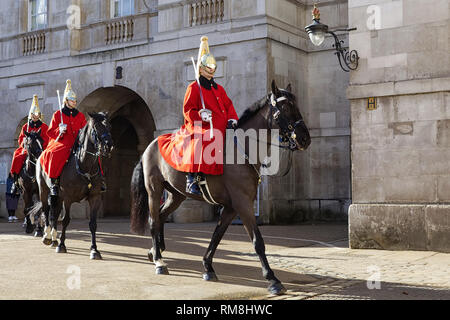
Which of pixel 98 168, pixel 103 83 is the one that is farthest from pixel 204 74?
pixel 103 83

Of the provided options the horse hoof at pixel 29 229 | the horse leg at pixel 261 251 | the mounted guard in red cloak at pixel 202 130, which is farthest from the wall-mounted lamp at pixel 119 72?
the horse leg at pixel 261 251

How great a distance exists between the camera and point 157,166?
8750 mm

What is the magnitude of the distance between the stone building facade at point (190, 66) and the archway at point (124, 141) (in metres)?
0.84

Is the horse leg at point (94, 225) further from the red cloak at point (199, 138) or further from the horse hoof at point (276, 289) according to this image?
the horse hoof at point (276, 289)

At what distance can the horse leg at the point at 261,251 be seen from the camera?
6.77m

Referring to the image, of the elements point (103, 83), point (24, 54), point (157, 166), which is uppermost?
point (24, 54)

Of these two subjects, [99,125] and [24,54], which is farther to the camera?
[24,54]

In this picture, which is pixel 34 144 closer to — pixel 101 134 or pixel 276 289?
pixel 101 134

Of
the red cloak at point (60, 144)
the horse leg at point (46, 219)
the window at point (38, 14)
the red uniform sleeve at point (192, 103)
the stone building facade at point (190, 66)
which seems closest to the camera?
the red uniform sleeve at point (192, 103)

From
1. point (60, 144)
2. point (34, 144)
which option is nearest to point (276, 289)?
point (60, 144)

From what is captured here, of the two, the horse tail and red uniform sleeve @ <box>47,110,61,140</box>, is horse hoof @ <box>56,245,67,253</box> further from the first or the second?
red uniform sleeve @ <box>47,110,61,140</box>

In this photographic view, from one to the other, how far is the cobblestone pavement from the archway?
10270 millimetres

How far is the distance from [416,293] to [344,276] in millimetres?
1401
